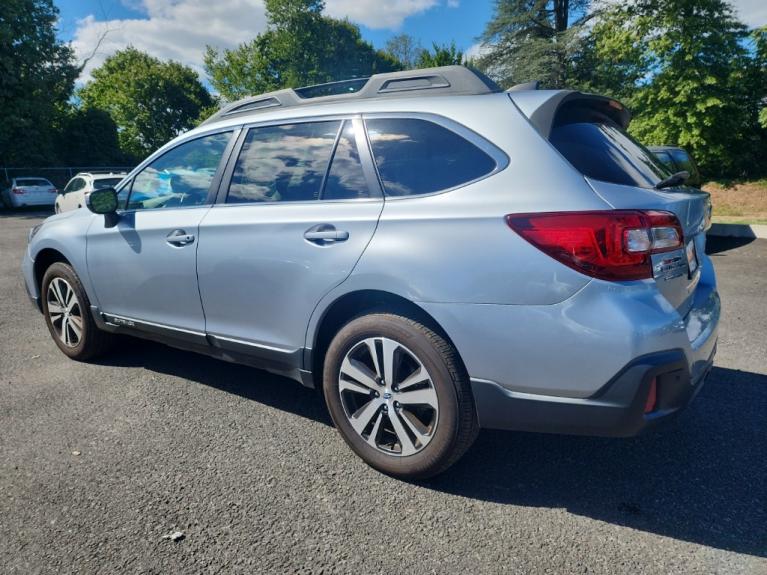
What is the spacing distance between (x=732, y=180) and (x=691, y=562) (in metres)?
18.5

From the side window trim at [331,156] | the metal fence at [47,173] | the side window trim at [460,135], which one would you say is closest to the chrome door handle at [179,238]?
the side window trim at [331,156]

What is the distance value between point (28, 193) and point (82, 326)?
21.2m

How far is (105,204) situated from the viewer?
11.4 feet

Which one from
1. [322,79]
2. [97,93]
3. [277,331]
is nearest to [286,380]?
[277,331]

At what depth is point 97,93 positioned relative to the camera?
45531mm

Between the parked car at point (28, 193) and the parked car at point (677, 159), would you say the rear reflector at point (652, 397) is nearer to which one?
the parked car at point (677, 159)

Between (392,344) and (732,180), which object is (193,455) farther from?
(732,180)

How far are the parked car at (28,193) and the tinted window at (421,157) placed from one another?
23469 mm

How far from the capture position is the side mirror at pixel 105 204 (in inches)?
135

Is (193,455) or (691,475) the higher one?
(193,455)

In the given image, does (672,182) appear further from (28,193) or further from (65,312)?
(28,193)

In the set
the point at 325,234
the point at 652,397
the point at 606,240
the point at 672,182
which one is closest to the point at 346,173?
the point at 325,234

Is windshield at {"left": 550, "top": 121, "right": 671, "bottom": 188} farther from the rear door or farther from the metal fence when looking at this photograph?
the metal fence

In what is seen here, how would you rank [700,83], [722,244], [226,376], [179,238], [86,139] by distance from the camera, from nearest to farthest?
1. [179,238]
2. [226,376]
3. [722,244]
4. [700,83]
5. [86,139]
